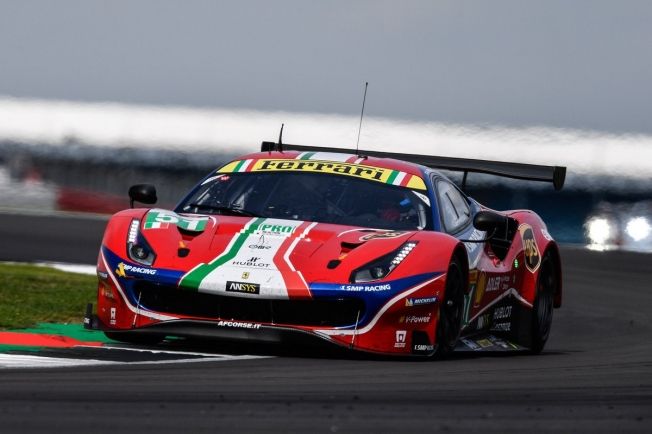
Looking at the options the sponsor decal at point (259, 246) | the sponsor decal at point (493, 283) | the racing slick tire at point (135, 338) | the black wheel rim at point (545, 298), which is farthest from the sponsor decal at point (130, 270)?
the black wheel rim at point (545, 298)

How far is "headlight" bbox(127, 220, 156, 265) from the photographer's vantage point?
676cm

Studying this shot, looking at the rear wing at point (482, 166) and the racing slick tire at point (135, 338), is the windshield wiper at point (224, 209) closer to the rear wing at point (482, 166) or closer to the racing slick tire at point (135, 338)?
the racing slick tire at point (135, 338)

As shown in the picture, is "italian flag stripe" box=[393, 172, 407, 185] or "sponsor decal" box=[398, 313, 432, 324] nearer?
"sponsor decal" box=[398, 313, 432, 324]

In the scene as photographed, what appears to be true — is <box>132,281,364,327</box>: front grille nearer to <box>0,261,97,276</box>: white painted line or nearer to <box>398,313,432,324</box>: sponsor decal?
<box>398,313,432,324</box>: sponsor decal

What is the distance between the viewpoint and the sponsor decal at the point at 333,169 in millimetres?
7777

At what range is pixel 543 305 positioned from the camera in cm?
→ 900

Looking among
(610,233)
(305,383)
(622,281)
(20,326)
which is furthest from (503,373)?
(610,233)

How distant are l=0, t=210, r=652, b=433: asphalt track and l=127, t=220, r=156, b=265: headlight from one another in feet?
1.62

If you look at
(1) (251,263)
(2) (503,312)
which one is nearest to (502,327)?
(2) (503,312)

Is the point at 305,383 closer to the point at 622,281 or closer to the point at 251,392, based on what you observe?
the point at 251,392

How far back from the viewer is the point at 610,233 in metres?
20.7

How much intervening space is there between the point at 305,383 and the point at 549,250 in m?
4.08

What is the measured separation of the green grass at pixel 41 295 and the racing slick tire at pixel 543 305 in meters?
2.61

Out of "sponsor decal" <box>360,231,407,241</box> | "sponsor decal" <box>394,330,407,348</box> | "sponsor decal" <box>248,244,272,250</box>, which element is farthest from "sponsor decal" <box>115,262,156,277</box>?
"sponsor decal" <box>394,330,407,348</box>
